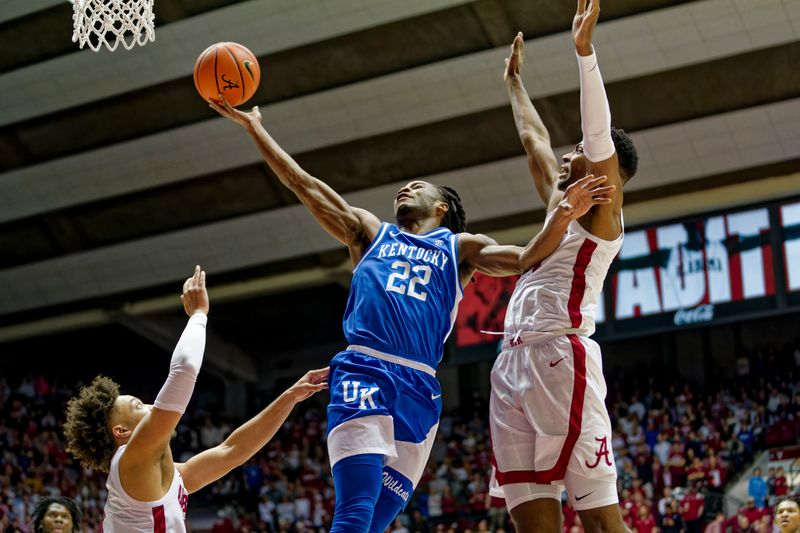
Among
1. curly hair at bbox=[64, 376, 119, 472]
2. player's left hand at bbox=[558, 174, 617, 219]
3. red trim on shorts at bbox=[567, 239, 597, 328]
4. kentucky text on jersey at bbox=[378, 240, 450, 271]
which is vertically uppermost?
player's left hand at bbox=[558, 174, 617, 219]

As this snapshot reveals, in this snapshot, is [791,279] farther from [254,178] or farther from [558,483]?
[558,483]

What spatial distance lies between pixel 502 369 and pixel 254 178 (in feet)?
69.0

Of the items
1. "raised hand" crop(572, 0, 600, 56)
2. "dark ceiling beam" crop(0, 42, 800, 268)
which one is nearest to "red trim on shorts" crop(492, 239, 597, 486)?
"raised hand" crop(572, 0, 600, 56)

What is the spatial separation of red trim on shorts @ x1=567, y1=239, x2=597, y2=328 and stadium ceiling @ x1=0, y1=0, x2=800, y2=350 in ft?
52.8

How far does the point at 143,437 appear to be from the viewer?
477 cm

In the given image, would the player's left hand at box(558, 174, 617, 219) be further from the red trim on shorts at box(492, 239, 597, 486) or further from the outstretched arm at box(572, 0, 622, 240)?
the red trim on shorts at box(492, 239, 597, 486)

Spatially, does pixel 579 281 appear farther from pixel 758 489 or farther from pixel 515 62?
pixel 758 489

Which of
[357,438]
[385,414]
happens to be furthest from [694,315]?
[357,438]

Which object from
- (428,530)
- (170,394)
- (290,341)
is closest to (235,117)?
(170,394)

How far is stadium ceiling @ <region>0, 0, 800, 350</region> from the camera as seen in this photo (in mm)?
21547

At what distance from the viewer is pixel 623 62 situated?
21.5 m

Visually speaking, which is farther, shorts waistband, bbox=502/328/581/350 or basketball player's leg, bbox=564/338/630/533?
shorts waistband, bbox=502/328/581/350

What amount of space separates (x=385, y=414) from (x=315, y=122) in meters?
19.6

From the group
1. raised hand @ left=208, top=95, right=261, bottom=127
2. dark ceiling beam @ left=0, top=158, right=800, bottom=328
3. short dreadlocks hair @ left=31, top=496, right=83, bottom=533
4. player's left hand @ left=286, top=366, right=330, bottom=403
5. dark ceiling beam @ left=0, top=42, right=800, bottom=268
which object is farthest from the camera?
dark ceiling beam @ left=0, top=158, right=800, bottom=328
